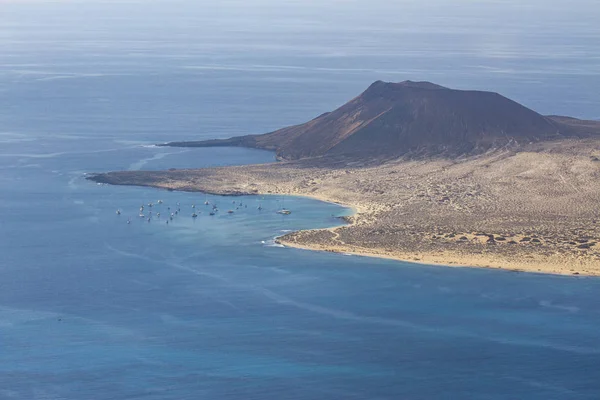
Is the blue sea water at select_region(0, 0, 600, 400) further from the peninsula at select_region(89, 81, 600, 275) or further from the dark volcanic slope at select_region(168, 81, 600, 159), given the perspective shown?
the dark volcanic slope at select_region(168, 81, 600, 159)

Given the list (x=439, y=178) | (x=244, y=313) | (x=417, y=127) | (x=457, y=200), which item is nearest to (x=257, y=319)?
(x=244, y=313)

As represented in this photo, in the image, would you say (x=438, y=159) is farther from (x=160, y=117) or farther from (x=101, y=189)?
(x=160, y=117)

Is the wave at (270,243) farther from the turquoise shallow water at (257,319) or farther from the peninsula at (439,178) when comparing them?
the peninsula at (439,178)

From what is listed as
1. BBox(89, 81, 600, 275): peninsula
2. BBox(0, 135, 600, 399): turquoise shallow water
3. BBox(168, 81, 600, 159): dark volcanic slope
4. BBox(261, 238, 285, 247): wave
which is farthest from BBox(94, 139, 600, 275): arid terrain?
BBox(168, 81, 600, 159): dark volcanic slope

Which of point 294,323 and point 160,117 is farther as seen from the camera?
point 160,117

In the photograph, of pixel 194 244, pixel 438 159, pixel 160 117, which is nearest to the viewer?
pixel 194 244

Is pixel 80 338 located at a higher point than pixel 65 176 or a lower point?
lower

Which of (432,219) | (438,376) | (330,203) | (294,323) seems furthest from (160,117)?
(438,376)
